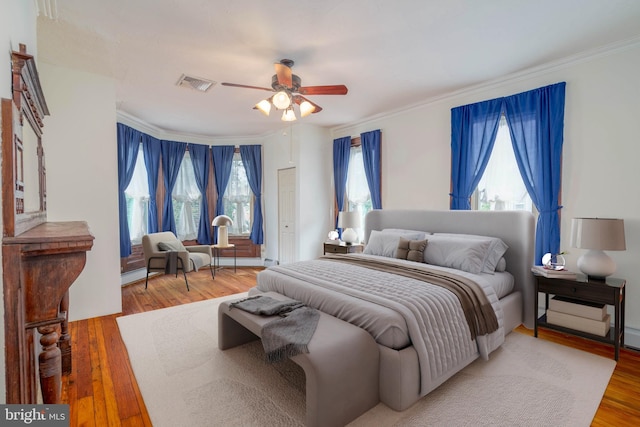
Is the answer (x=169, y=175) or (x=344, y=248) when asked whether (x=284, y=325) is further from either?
(x=169, y=175)

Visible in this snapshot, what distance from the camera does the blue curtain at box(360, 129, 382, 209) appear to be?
5.16 metres

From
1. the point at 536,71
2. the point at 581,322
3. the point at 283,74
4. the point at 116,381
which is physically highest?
the point at 536,71

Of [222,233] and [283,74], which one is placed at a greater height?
[283,74]

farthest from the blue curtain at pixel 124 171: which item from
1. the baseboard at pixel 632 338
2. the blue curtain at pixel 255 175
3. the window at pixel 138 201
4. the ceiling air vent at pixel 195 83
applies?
the baseboard at pixel 632 338

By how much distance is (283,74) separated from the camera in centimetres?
303

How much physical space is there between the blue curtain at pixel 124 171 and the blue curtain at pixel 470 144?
502 cm

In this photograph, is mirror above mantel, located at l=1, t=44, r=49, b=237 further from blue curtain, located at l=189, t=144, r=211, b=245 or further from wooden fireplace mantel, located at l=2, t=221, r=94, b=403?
blue curtain, located at l=189, t=144, r=211, b=245

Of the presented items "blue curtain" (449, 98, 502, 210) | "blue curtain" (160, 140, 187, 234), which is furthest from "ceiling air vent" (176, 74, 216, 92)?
"blue curtain" (449, 98, 502, 210)

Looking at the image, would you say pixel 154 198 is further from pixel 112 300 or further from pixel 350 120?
pixel 350 120

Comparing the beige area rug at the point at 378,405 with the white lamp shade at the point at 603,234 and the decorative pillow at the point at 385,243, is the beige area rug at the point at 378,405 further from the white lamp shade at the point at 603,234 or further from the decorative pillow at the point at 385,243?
the decorative pillow at the point at 385,243

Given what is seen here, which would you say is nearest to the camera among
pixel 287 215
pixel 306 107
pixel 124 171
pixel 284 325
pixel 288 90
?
pixel 284 325

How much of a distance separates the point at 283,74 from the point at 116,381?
2.99 m

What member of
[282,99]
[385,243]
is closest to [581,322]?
[385,243]

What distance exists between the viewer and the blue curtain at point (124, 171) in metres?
4.95
